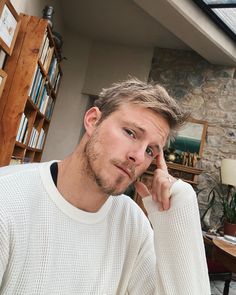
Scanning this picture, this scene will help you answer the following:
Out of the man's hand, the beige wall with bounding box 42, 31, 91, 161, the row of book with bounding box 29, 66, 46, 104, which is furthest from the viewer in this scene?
the beige wall with bounding box 42, 31, 91, 161

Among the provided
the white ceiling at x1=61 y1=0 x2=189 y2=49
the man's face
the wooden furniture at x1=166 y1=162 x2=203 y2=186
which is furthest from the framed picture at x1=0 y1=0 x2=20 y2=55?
the wooden furniture at x1=166 y1=162 x2=203 y2=186

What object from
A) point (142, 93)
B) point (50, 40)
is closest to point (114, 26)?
point (50, 40)

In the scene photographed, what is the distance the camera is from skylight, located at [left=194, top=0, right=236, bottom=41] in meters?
3.52

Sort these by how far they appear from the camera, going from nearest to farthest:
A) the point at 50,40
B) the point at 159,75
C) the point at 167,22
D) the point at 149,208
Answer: the point at 149,208, the point at 50,40, the point at 167,22, the point at 159,75

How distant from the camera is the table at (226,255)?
2209 mm

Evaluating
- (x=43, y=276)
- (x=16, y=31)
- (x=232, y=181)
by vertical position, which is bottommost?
(x=43, y=276)

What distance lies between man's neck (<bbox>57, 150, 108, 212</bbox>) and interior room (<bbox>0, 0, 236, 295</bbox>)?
1480mm

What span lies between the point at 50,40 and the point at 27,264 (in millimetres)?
2428

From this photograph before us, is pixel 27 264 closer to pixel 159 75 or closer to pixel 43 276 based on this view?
pixel 43 276

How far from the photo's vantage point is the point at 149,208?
1024 millimetres

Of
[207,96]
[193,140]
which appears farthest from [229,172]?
[207,96]

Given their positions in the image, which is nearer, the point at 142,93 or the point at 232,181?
the point at 142,93

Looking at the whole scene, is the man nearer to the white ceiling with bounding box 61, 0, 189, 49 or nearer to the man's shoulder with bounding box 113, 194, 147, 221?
the man's shoulder with bounding box 113, 194, 147, 221

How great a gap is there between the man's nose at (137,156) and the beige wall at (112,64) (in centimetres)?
422
